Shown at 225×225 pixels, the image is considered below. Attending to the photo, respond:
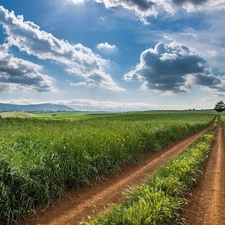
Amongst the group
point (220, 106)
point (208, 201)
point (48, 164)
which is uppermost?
point (220, 106)

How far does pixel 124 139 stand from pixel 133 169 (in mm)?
1789

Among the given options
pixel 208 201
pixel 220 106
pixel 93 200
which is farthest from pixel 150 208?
pixel 220 106

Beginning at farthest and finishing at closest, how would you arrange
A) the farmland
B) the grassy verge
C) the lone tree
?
1. the lone tree
2. the farmland
3. the grassy verge

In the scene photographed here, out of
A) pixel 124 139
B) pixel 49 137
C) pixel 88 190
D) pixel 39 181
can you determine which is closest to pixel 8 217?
pixel 39 181

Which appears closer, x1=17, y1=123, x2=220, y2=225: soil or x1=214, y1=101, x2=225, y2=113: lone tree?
x1=17, y1=123, x2=220, y2=225: soil

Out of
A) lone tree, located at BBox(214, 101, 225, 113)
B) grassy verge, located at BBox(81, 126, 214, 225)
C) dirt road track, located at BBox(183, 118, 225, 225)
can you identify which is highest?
lone tree, located at BBox(214, 101, 225, 113)

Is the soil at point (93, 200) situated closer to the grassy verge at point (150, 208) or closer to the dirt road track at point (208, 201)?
the dirt road track at point (208, 201)

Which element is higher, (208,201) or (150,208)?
(150,208)

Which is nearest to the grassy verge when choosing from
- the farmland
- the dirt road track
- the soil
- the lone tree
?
the dirt road track

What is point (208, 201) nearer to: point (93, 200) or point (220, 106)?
point (93, 200)

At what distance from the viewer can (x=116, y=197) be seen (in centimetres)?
798

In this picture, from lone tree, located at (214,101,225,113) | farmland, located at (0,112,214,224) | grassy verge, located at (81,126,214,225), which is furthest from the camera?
lone tree, located at (214,101,225,113)

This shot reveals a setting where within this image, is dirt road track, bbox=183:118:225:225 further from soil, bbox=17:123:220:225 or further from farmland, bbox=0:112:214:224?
farmland, bbox=0:112:214:224

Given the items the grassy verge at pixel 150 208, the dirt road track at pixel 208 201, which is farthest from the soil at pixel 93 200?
the grassy verge at pixel 150 208
